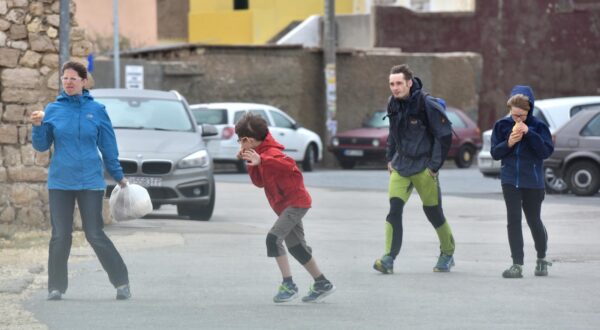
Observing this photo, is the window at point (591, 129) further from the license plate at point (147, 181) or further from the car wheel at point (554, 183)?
the license plate at point (147, 181)

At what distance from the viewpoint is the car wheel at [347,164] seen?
37281 mm

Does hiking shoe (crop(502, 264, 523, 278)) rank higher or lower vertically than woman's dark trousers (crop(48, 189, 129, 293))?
lower

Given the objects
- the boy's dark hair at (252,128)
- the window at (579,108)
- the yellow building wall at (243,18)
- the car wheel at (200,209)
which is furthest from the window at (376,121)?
the boy's dark hair at (252,128)

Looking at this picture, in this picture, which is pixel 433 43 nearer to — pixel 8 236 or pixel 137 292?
pixel 8 236

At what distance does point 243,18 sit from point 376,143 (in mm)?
20957

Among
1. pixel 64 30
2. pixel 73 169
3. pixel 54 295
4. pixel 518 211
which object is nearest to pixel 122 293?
pixel 54 295

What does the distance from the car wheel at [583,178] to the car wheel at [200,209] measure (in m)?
7.09

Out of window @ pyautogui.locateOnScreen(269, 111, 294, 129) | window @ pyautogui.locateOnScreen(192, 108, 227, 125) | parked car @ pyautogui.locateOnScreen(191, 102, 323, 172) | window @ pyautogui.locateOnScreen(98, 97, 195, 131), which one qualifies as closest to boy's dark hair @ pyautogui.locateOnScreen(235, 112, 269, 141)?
window @ pyautogui.locateOnScreen(98, 97, 195, 131)

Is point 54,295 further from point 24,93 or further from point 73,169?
point 24,93

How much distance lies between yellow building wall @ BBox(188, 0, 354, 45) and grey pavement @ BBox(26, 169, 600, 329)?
3597 cm

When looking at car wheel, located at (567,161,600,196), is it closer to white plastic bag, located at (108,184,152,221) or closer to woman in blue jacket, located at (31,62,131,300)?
white plastic bag, located at (108,184,152,221)

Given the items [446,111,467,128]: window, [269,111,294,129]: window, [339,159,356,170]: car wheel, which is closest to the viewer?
[269,111,294,129]: window

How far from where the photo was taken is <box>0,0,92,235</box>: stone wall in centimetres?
1667

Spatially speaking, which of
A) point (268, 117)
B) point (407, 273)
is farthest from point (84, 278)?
point (268, 117)
